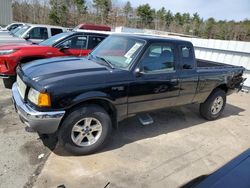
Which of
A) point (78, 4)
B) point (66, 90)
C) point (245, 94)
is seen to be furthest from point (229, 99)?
Result: point (78, 4)

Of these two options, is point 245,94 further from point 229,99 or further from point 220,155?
point 220,155

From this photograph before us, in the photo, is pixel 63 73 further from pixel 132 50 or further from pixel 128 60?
pixel 132 50

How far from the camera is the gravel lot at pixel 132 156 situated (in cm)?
303

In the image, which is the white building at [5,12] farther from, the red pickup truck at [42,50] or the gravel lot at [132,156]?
the gravel lot at [132,156]

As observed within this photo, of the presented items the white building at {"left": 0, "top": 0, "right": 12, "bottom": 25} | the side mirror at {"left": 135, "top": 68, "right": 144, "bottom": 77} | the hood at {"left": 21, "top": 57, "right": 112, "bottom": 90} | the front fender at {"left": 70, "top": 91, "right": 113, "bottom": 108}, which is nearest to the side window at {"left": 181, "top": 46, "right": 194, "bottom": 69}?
the side mirror at {"left": 135, "top": 68, "right": 144, "bottom": 77}

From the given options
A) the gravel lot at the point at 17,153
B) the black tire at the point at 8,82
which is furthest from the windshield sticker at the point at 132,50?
the black tire at the point at 8,82

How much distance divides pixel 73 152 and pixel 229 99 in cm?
582

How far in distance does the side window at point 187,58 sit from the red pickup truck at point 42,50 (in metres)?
3.74

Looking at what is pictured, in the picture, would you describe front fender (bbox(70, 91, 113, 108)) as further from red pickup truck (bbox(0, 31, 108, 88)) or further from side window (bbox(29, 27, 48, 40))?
side window (bbox(29, 27, 48, 40))

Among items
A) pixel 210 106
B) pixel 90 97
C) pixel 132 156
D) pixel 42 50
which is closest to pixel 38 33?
pixel 42 50

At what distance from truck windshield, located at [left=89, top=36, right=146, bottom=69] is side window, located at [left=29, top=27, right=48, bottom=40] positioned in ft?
22.9

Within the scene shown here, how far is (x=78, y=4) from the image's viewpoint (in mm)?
34688

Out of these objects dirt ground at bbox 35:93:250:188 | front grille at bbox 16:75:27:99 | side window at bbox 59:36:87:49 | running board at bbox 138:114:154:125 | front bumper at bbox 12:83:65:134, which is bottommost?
dirt ground at bbox 35:93:250:188

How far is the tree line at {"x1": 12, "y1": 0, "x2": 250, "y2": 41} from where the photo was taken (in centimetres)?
3272
